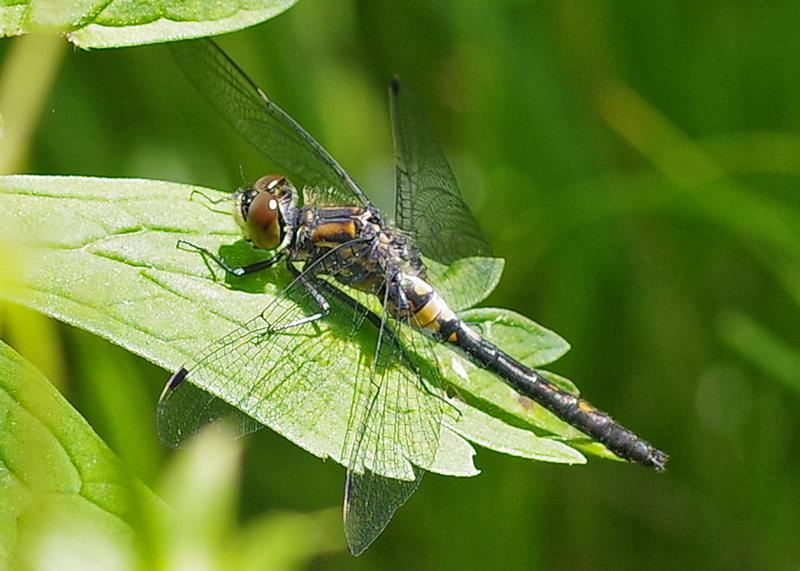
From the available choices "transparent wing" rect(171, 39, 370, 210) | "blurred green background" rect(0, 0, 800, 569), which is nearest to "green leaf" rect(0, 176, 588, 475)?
"transparent wing" rect(171, 39, 370, 210)

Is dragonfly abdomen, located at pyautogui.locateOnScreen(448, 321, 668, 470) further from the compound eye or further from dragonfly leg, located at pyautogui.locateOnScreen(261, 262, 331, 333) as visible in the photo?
the compound eye

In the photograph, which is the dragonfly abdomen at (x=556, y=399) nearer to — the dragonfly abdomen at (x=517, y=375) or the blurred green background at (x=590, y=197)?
the dragonfly abdomen at (x=517, y=375)

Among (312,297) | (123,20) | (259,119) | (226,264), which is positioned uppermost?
(123,20)

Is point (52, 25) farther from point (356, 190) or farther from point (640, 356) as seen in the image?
point (640, 356)

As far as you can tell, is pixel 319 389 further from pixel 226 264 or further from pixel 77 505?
pixel 77 505

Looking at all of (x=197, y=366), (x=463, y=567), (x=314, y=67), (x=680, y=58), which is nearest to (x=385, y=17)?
(x=314, y=67)

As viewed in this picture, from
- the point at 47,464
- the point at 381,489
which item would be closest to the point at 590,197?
the point at 381,489

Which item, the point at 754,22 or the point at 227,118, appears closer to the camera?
the point at 227,118
